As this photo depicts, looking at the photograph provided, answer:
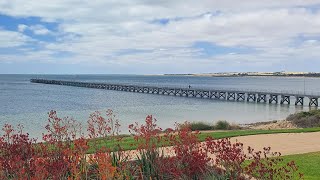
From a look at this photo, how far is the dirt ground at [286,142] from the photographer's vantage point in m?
12.3

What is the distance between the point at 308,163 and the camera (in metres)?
9.88

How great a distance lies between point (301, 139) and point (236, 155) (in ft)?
32.8

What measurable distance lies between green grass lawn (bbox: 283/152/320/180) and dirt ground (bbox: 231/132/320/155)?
27.7 inches

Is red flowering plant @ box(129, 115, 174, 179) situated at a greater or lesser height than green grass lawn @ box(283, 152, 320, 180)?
greater

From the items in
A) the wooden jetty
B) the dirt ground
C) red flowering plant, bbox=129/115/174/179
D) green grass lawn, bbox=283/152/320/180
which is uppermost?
red flowering plant, bbox=129/115/174/179

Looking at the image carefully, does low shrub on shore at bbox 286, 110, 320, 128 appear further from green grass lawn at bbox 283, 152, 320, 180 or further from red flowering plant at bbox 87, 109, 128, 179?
red flowering plant at bbox 87, 109, 128, 179

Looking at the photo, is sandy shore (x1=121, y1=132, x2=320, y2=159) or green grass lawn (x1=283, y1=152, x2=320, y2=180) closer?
green grass lawn (x1=283, y1=152, x2=320, y2=180)

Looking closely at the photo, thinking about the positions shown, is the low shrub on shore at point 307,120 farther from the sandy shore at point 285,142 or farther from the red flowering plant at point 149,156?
the red flowering plant at point 149,156

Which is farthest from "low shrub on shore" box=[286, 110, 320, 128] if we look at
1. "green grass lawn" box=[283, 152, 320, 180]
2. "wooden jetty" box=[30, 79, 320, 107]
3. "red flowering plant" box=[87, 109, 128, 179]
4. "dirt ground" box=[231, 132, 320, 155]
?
"wooden jetty" box=[30, 79, 320, 107]

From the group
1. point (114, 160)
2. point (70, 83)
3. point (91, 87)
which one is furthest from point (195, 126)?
point (70, 83)

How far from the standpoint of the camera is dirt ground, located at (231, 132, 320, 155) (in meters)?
12.3

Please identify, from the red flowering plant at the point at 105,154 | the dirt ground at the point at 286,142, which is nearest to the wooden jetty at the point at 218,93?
the dirt ground at the point at 286,142

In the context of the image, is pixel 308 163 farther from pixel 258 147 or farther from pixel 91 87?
pixel 91 87

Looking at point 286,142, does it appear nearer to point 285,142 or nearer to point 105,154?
point 285,142
